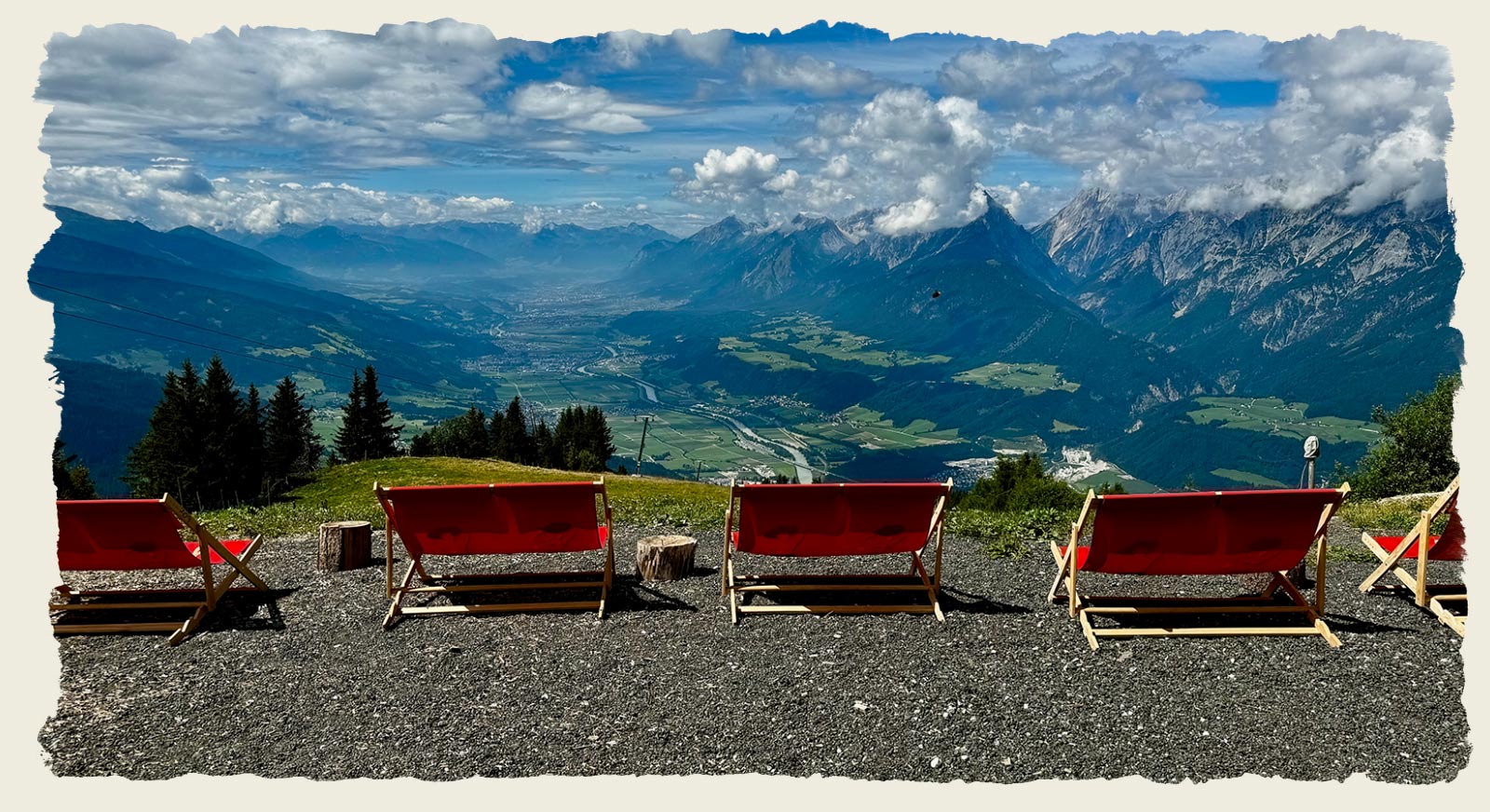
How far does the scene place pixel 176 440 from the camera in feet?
206

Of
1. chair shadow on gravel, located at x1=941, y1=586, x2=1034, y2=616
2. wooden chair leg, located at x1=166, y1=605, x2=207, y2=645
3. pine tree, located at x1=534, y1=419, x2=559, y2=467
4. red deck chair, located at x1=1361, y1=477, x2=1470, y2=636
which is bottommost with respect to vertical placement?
pine tree, located at x1=534, y1=419, x2=559, y2=467

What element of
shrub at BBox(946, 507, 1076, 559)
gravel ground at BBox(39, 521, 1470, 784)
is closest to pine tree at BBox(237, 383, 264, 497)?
shrub at BBox(946, 507, 1076, 559)

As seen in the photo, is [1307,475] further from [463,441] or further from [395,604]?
[463,441]

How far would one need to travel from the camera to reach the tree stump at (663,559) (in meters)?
9.74

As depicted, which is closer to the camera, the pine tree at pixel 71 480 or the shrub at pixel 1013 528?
the shrub at pixel 1013 528

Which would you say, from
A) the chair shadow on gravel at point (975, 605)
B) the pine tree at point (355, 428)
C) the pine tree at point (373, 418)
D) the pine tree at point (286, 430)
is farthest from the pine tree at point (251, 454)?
the chair shadow on gravel at point (975, 605)

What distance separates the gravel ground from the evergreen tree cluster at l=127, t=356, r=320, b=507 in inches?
2277

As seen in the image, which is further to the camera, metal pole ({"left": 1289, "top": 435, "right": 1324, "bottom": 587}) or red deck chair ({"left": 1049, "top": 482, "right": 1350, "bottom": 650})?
metal pole ({"left": 1289, "top": 435, "right": 1324, "bottom": 587})

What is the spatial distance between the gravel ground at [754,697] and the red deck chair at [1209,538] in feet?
0.90

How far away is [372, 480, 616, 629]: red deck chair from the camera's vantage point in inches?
333

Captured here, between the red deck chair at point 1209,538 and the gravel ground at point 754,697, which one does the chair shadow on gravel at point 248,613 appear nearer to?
the gravel ground at point 754,697

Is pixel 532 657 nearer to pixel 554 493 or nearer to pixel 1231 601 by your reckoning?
pixel 554 493

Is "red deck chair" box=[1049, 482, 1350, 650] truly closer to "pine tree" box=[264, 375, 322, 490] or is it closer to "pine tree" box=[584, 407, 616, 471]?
"pine tree" box=[264, 375, 322, 490]

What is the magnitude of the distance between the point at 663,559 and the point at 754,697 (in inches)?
126
